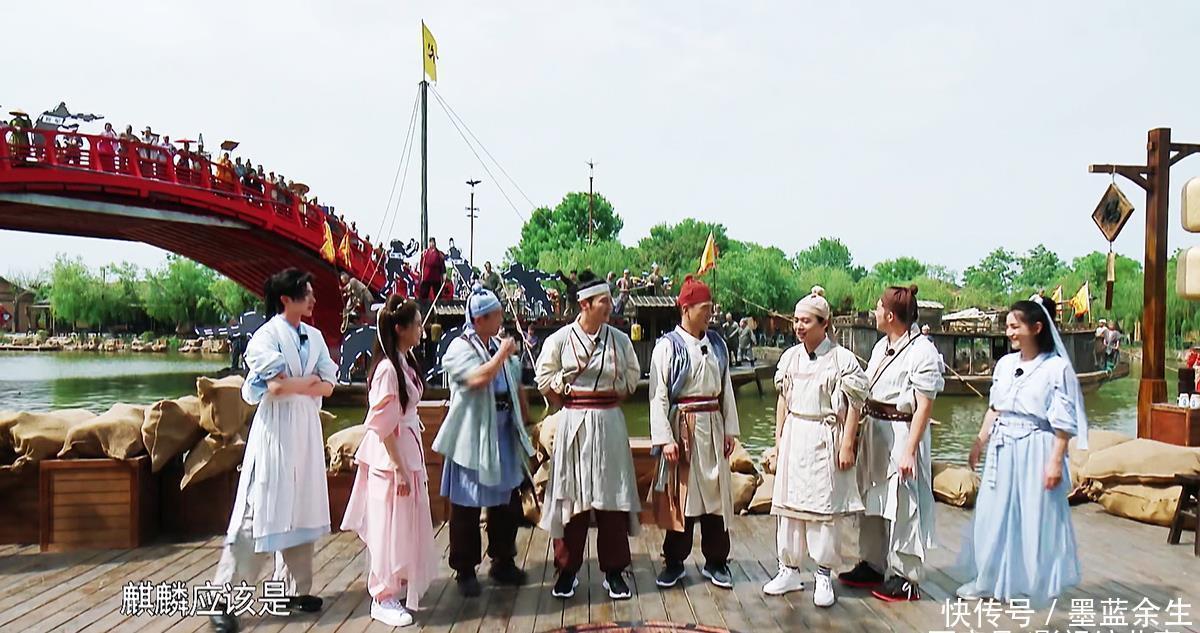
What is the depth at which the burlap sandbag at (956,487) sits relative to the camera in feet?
17.0

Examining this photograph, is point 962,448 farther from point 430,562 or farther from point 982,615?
point 430,562

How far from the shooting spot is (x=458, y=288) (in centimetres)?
1759

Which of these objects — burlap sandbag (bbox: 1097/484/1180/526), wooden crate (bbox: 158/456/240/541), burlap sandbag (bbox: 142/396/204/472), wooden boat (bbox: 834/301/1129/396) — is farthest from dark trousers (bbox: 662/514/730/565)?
wooden boat (bbox: 834/301/1129/396)

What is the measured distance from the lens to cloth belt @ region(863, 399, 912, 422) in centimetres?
352

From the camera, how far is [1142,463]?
4.98 meters

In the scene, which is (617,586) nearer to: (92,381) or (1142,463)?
(1142,463)

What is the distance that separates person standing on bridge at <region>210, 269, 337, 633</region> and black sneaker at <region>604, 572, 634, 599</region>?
1230mm

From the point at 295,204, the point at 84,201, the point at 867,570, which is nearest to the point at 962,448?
the point at 867,570

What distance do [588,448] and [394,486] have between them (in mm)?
825

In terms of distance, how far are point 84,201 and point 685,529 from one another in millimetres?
14924

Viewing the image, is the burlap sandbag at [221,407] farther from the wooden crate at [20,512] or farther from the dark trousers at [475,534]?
the dark trousers at [475,534]

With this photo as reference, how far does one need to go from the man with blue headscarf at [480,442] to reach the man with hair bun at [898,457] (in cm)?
155

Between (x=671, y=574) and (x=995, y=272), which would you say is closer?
(x=671, y=574)

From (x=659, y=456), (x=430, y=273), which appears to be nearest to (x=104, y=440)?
(x=659, y=456)
